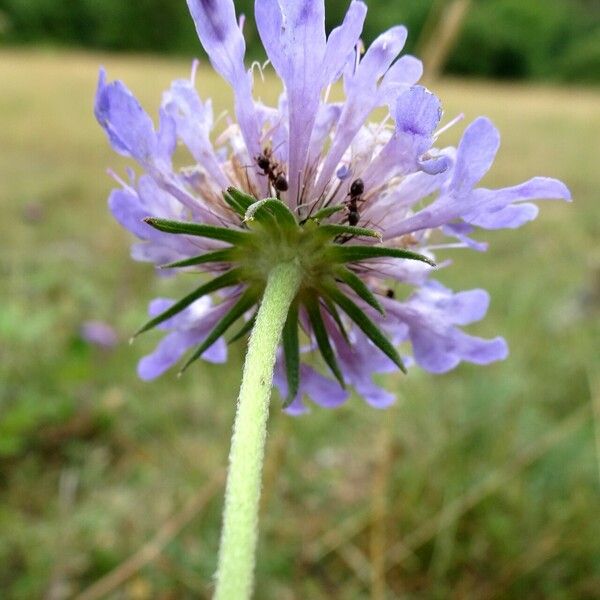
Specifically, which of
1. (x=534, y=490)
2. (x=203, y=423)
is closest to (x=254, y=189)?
(x=534, y=490)

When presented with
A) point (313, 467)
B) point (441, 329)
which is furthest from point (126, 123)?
point (313, 467)

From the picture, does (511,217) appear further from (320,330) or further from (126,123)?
(126,123)

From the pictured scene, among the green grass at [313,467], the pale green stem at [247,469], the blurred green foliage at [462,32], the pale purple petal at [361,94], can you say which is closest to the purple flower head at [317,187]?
the pale purple petal at [361,94]

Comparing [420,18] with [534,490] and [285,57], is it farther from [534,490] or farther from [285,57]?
[285,57]

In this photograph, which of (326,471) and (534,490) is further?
(326,471)

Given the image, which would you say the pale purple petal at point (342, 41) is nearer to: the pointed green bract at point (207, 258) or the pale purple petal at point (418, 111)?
the pale purple petal at point (418, 111)

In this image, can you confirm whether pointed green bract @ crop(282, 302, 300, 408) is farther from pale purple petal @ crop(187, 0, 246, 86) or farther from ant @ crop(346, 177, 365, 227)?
pale purple petal @ crop(187, 0, 246, 86)

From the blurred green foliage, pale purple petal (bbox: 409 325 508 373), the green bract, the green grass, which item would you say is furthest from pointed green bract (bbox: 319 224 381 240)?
the blurred green foliage
